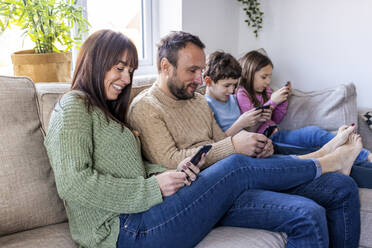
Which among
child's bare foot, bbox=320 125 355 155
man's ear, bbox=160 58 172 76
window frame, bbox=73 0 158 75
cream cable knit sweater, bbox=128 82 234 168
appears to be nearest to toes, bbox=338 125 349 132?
child's bare foot, bbox=320 125 355 155

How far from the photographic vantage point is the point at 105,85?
1339 mm

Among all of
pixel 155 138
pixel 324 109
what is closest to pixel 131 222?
pixel 155 138

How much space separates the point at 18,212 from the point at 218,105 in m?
1.10

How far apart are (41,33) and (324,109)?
151cm

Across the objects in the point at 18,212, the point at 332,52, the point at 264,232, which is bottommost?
the point at 264,232

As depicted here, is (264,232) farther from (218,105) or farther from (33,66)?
(33,66)

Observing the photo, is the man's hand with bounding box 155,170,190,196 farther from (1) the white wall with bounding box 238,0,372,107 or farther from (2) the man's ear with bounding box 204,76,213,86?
(1) the white wall with bounding box 238,0,372,107

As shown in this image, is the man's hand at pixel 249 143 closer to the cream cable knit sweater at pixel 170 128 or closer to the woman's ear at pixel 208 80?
the cream cable knit sweater at pixel 170 128

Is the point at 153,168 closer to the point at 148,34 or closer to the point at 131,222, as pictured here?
the point at 131,222

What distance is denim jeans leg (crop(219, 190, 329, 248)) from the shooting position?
127 cm

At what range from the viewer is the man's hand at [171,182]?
1.26m

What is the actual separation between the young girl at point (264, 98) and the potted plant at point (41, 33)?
95 centimetres

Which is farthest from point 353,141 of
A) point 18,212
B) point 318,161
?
point 18,212

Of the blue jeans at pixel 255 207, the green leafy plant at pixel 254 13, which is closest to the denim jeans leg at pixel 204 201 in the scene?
the blue jeans at pixel 255 207
